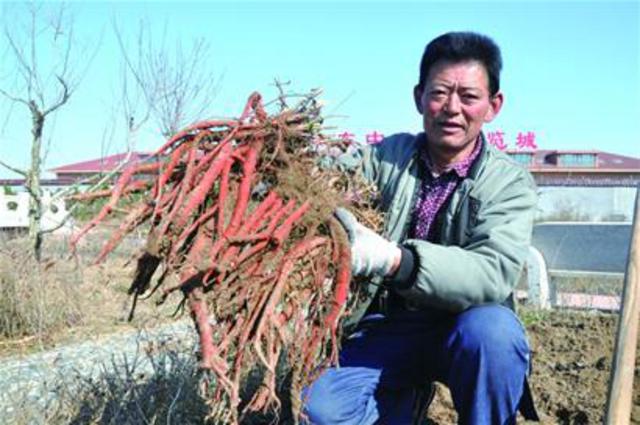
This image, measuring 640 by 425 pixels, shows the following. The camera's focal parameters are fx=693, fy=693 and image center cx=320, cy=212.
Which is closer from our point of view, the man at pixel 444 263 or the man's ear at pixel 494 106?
the man at pixel 444 263

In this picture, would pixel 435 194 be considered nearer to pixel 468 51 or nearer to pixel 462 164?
pixel 462 164

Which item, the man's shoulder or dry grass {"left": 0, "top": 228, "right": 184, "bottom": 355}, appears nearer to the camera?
the man's shoulder

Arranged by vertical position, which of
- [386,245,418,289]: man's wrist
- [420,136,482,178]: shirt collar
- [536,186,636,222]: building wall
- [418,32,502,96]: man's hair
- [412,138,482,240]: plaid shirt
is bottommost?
[536,186,636,222]: building wall

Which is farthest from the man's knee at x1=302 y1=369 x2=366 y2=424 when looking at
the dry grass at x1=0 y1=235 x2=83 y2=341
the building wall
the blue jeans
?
the building wall

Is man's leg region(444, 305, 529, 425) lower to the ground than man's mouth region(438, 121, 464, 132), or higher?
lower

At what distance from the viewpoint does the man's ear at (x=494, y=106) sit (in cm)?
238

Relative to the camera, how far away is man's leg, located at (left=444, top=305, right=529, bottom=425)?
6.75 ft

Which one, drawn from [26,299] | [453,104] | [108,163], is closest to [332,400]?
[453,104]

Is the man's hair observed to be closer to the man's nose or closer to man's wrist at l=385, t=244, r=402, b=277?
the man's nose

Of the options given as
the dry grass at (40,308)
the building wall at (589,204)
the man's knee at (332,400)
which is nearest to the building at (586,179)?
the building wall at (589,204)

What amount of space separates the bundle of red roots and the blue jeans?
0.28 meters

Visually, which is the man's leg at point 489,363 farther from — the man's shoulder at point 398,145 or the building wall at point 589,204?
the building wall at point 589,204

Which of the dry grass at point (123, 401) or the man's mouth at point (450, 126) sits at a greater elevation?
the man's mouth at point (450, 126)

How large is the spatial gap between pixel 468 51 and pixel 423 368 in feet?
3.58
